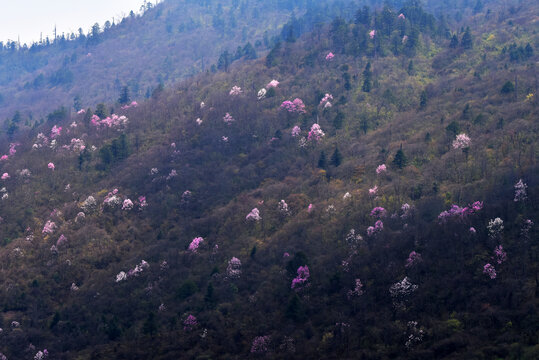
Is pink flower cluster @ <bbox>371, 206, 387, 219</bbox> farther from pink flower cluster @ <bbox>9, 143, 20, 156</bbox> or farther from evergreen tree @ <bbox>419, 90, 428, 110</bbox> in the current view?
pink flower cluster @ <bbox>9, 143, 20, 156</bbox>

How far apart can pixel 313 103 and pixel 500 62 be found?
43.7 m

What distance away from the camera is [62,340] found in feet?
222

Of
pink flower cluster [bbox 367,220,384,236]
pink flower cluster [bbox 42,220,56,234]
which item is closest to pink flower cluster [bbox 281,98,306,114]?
pink flower cluster [bbox 367,220,384,236]

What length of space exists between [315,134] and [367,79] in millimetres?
24512

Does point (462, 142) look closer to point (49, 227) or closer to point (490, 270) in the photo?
point (490, 270)

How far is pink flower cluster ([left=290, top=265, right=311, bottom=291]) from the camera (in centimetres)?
6675

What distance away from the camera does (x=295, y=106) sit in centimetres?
11269

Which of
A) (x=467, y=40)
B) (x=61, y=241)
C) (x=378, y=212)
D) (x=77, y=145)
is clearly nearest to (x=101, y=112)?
(x=77, y=145)

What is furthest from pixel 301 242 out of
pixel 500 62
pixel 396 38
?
pixel 396 38

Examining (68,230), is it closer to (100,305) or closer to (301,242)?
(100,305)

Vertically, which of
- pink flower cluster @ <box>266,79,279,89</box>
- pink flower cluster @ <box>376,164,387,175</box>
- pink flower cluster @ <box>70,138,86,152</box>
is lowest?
pink flower cluster @ <box>376,164,387,175</box>

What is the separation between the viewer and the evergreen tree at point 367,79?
11575 cm

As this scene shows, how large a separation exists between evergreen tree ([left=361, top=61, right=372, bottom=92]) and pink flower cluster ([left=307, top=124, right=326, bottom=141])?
66.8ft

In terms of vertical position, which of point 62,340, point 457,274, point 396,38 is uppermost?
point 396,38
